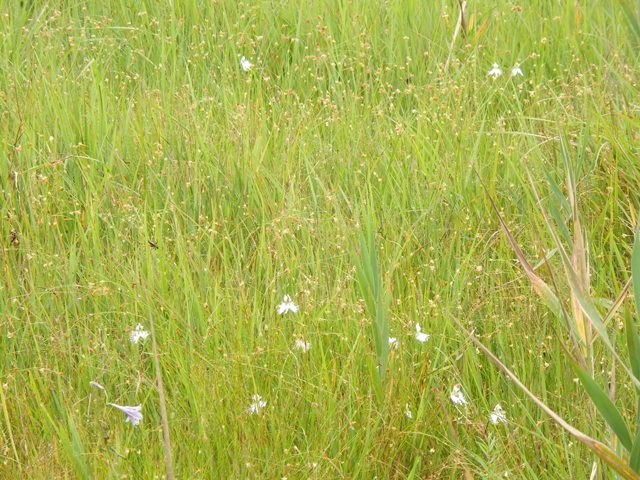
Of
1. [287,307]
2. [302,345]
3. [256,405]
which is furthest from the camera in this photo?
[287,307]

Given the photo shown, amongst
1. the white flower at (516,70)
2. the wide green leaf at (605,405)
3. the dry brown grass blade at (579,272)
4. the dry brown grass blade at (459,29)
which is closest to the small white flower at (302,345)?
the dry brown grass blade at (579,272)

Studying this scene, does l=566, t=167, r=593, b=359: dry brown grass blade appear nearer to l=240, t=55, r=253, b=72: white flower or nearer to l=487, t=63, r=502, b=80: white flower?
l=487, t=63, r=502, b=80: white flower

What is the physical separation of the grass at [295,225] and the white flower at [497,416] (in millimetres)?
30

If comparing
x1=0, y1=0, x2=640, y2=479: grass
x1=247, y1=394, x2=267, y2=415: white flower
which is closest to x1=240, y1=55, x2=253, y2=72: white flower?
x1=0, y1=0, x2=640, y2=479: grass

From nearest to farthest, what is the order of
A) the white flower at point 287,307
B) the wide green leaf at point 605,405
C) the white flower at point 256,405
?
the wide green leaf at point 605,405 → the white flower at point 256,405 → the white flower at point 287,307

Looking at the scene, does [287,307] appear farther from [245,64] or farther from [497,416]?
[245,64]

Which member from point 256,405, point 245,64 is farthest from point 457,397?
point 245,64

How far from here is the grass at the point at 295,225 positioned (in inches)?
74.9

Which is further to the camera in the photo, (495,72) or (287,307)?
(495,72)

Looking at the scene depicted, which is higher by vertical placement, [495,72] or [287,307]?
[495,72]

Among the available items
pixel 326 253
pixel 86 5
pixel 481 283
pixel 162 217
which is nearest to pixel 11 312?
pixel 162 217

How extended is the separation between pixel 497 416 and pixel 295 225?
0.85 meters

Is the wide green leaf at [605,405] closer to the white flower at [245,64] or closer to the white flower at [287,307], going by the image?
the white flower at [287,307]

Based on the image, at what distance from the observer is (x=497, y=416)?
191cm
